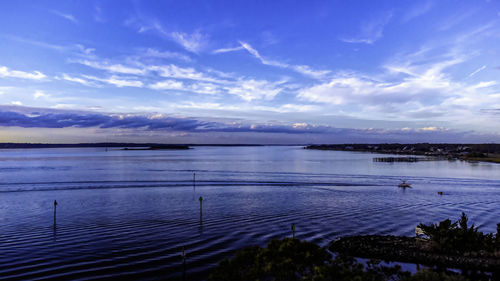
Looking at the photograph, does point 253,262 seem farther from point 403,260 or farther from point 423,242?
point 423,242

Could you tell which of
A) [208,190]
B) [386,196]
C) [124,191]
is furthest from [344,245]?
[124,191]

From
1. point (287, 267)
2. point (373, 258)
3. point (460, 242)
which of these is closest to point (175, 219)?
point (373, 258)

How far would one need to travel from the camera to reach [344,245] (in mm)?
19797

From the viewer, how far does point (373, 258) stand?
58.6 ft

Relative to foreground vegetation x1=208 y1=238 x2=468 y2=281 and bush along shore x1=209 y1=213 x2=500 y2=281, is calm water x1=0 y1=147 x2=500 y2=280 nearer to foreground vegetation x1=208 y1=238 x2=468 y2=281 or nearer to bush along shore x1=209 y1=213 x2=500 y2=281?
bush along shore x1=209 y1=213 x2=500 y2=281

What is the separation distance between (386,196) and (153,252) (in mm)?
33524

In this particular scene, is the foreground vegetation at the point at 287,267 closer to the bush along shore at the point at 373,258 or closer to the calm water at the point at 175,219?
the bush along shore at the point at 373,258

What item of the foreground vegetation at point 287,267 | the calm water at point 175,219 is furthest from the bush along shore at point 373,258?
the calm water at point 175,219

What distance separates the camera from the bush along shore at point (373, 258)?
11.8 metres

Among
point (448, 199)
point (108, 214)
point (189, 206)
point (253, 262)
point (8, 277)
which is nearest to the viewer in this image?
point (253, 262)

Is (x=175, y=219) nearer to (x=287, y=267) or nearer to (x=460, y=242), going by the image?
(x=287, y=267)

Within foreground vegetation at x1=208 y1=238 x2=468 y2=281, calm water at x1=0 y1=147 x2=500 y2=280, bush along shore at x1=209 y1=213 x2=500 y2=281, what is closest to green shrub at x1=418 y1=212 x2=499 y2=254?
bush along shore at x1=209 y1=213 x2=500 y2=281

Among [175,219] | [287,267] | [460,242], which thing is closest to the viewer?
[287,267]

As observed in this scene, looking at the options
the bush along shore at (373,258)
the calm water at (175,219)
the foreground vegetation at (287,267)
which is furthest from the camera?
the calm water at (175,219)
